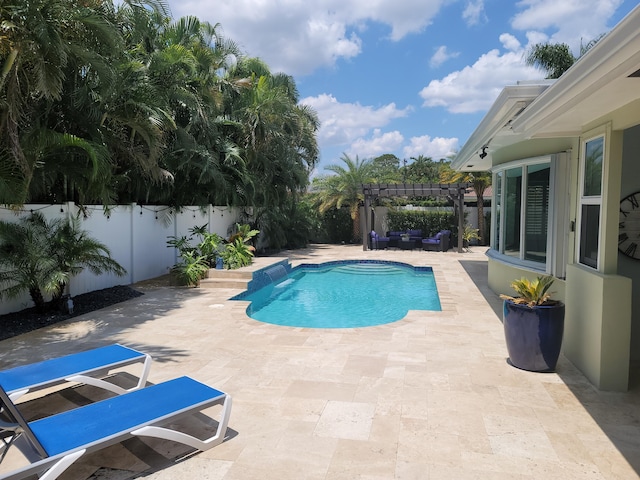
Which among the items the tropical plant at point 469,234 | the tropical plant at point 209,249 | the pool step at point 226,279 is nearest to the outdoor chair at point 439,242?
the tropical plant at point 469,234

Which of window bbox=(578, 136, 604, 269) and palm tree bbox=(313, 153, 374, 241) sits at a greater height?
palm tree bbox=(313, 153, 374, 241)

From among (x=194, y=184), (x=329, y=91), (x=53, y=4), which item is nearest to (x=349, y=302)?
(x=194, y=184)

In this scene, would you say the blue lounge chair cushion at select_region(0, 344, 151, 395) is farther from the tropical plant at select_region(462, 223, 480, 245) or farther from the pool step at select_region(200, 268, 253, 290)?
the tropical plant at select_region(462, 223, 480, 245)

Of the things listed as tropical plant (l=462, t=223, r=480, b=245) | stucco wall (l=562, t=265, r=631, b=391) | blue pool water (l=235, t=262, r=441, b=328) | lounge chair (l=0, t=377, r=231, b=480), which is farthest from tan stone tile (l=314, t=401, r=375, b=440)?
tropical plant (l=462, t=223, r=480, b=245)

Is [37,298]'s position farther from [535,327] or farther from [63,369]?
[535,327]

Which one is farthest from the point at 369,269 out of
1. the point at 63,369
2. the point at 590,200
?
the point at 63,369

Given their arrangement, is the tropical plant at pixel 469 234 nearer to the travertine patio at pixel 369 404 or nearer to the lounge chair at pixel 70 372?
the travertine patio at pixel 369 404

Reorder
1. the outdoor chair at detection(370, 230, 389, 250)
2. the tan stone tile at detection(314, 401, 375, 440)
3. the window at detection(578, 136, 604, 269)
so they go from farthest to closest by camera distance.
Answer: the outdoor chair at detection(370, 230, 389, 250)
the window at detection(578, 136, 604, 269)
the tan stone tile at detection(314, 401, 375, 440)

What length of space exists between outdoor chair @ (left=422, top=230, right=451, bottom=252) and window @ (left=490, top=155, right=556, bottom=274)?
9.74 metres

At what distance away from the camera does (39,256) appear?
7.52 metres

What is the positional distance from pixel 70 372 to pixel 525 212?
8.10 meters

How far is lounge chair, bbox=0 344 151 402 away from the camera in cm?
420

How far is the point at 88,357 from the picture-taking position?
4.88 meters

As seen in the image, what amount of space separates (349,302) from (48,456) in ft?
29.2
